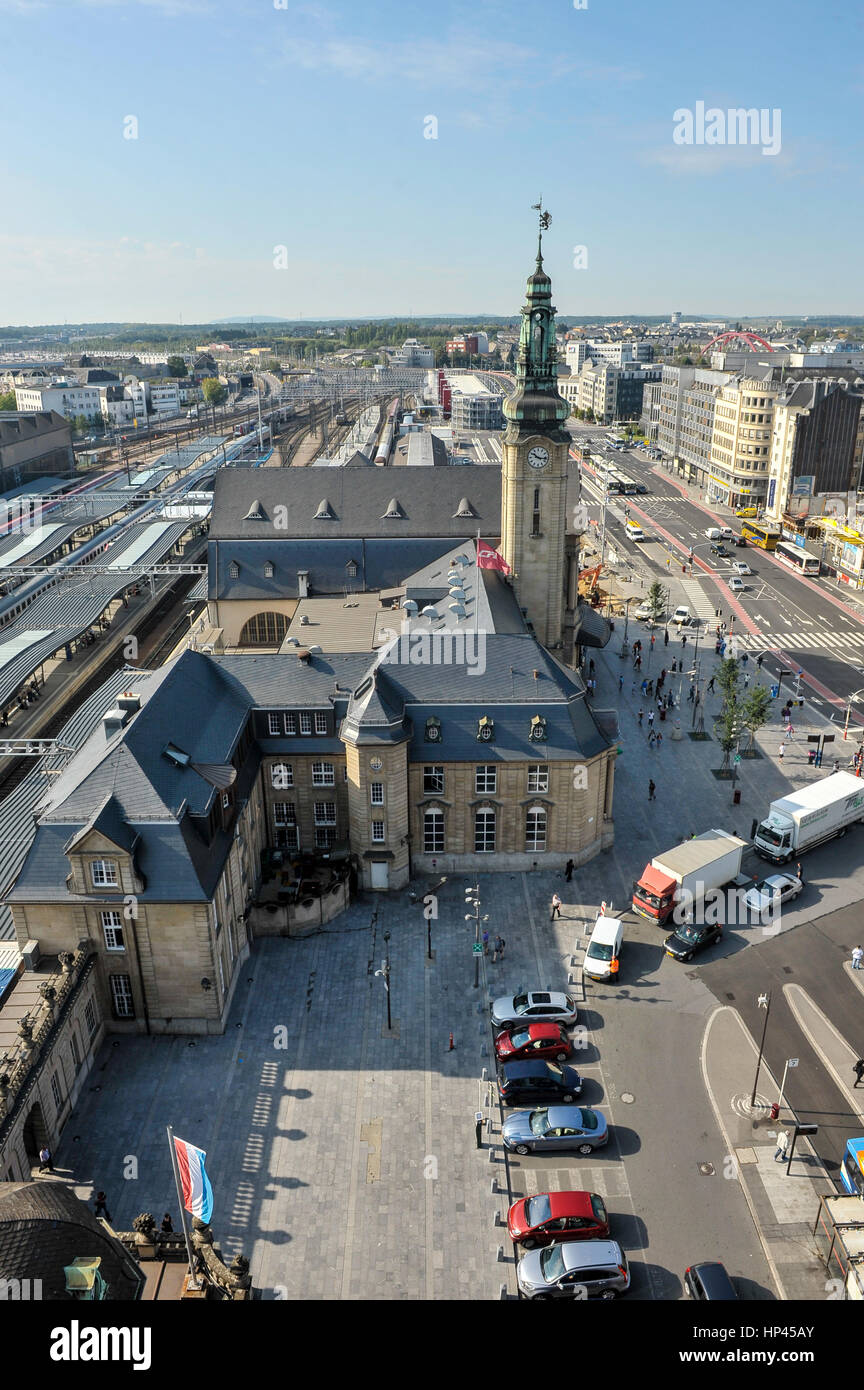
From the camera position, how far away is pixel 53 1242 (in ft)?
87.8

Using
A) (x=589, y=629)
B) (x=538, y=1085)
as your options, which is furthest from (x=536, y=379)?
(x=538, y=1085)

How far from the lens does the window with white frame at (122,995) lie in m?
48.1

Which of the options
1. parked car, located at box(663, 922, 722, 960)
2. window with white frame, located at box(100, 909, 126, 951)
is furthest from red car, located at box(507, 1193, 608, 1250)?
window with white frame, located at box(100, 909, 126, 951)

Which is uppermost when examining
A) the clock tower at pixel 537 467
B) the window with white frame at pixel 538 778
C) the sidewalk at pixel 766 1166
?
the clock tower at pixel 537 467

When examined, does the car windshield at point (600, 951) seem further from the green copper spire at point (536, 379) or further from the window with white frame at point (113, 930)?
the green copper spire at point (536, 379)

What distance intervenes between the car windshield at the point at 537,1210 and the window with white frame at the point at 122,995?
22.1 m

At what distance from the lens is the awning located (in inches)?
3499

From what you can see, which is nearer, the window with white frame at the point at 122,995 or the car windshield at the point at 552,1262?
the car windshield at the point at 552,1262

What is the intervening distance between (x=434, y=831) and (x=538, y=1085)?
65.6 ft

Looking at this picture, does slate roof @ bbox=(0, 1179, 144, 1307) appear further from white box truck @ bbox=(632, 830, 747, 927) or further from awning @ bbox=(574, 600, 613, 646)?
awning @ bbox=(574, 600, 613, 646)

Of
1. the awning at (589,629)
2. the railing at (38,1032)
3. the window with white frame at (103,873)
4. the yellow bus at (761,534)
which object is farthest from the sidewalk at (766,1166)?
the yellow bus at (761,534)

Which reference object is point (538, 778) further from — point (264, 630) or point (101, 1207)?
point (264, 630)

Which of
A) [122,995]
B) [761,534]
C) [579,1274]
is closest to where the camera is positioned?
[579,1274]
